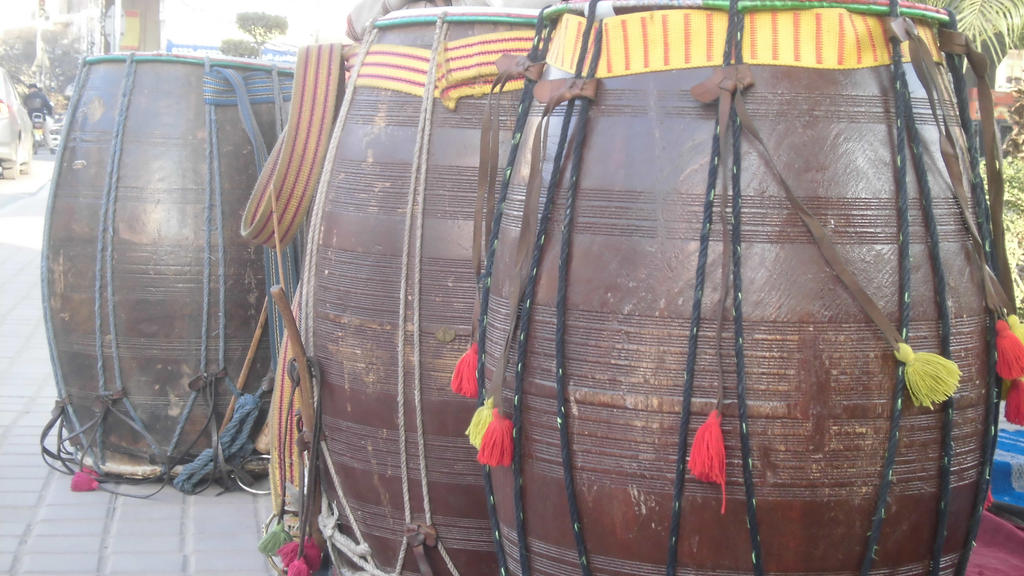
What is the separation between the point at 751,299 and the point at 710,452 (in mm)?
241

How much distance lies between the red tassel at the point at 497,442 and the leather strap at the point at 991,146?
2.92 ft

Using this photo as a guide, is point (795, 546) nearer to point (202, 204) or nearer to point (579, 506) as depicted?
point (579, 506)

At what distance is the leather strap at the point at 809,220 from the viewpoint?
1667 millimetres

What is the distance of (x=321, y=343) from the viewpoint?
2.69 meters

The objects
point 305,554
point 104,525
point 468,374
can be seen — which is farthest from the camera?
point 104,525

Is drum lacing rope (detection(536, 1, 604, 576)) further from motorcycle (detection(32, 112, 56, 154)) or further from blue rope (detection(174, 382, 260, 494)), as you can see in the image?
motorcycle (detection(32, 112, 56, 154))

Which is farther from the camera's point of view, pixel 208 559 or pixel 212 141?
pixel 212 141

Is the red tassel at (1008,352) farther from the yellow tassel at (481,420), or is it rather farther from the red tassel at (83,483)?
the red tassel at (83,483)

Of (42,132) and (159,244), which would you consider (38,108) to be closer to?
(42,132)

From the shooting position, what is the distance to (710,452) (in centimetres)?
164

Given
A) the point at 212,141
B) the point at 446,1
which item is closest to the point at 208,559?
the point at 212,141

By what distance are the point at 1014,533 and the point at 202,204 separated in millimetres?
2823

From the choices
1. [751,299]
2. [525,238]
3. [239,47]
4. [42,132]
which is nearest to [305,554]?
[525,238]

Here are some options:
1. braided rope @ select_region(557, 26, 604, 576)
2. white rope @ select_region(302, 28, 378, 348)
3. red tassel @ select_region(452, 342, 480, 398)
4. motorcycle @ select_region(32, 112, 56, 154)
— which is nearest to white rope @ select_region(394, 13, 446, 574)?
white rope @ select_region(302, 28, 378, 348)
